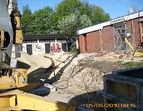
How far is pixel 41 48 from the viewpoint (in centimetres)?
4297

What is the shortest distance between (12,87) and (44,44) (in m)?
37.4

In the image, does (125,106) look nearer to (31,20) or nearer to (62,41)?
(62,41)

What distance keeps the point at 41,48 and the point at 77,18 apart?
1043 centimetres

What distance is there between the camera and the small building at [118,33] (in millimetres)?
22953

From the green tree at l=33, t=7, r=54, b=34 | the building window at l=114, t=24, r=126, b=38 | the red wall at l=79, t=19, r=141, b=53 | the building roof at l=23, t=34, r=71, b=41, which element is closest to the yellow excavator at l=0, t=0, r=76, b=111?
the red wall at l=79, t=19, r=141, b=53

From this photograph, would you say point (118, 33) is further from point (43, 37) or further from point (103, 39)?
point (43, 37)

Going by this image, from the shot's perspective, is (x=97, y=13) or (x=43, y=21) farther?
(x=97, y=13)

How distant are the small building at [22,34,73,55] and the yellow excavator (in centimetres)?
3470

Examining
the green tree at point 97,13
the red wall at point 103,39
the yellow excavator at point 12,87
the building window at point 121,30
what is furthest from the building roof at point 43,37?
the yellow excavator at point 12,87

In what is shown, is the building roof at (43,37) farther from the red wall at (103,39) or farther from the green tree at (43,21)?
the green tree at (43,21)

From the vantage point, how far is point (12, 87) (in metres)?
6.18

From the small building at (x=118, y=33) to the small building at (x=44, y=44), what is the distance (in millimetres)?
13777

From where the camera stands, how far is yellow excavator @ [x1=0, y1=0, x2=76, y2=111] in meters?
5.45

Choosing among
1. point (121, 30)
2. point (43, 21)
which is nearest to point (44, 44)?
point (121, 30)
